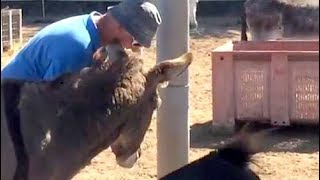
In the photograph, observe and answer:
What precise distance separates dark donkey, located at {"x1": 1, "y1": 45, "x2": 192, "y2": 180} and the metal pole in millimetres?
1264

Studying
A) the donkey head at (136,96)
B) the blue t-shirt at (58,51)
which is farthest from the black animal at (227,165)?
the blue t-shirt at (58,51)

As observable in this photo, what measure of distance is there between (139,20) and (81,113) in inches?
33.3

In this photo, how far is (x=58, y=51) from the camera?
3477 millimetres

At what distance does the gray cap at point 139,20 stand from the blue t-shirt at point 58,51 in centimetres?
15

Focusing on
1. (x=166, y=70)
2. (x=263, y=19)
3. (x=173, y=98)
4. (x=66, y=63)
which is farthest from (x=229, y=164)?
(x=263, y=19)

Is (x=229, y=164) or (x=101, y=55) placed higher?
(x=101, y=55)

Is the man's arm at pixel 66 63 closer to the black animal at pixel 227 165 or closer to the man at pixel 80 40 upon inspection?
the man at pixel 80 40

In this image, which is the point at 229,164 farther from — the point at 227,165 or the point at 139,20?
the point at 139,20

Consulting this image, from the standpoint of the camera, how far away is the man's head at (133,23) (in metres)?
3.51

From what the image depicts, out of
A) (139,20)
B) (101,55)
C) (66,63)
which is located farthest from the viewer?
(139,20)

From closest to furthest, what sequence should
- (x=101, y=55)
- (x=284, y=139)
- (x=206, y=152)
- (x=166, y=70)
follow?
(x=166, y=70) < (x=101, y=55) < (x=206, y=152) < (x=284, y=139)

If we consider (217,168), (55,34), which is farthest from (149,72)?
(55,34)

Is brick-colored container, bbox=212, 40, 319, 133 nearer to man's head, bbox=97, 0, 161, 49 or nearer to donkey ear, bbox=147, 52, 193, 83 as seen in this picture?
man's head, bbox=97, 0, 161, 49

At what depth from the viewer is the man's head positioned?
351 cm
